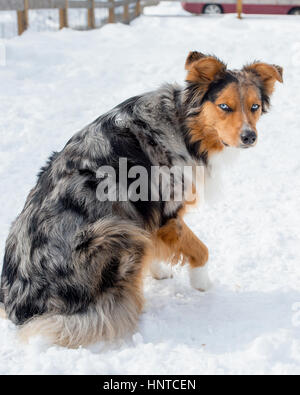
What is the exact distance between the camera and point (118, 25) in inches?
513

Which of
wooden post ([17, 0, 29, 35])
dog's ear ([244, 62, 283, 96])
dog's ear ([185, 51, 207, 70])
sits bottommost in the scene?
wooden post ([17, 0, 29, 35])

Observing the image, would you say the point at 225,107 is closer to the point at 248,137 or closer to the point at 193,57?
the point at 248,137

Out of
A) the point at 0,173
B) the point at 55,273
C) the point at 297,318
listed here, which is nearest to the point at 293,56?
the point at 0,173

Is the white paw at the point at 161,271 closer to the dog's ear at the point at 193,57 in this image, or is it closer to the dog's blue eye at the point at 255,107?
the dog's blue eye at the point at 255,107

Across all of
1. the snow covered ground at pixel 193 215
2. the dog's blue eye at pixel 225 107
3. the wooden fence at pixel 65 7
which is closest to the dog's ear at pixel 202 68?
the dog's blue eye at pixel 225 107

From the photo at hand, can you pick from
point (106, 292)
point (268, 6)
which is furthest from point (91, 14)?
point (106, 292)

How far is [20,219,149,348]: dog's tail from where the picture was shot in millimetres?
3152

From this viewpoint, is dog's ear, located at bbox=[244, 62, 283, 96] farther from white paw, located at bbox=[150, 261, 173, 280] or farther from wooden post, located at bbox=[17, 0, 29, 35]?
wooden post, located at bbox=[17, 0, 29, 35]

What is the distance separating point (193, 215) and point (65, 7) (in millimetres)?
8747

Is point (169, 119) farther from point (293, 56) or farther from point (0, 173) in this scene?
point (293, 56)

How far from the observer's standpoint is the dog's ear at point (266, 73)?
153 inches

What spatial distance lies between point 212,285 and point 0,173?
3254mm

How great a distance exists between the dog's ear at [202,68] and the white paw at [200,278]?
1.53 meters

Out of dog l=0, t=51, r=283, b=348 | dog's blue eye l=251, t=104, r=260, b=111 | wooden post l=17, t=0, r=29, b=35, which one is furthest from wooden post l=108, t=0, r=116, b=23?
dog's blue eye l=251, t=104, r=260, b=111
